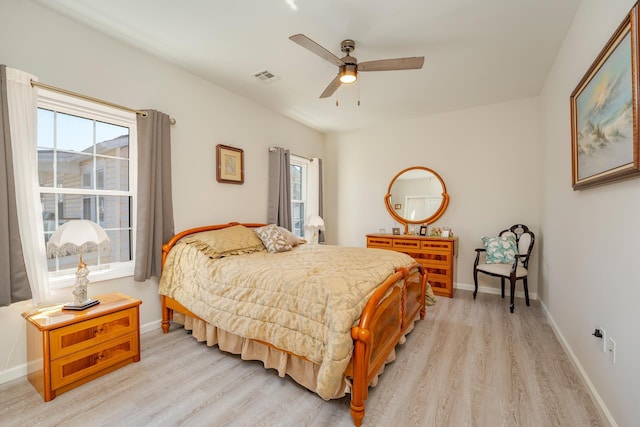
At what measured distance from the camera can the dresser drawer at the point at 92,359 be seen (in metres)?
1.89

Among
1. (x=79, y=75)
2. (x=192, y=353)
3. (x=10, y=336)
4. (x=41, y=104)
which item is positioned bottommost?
(x=192, y=353)

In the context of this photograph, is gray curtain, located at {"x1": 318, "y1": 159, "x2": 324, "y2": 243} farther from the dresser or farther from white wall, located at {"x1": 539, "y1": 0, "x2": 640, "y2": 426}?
white wall, located at {"x1": 539, "y1": 0, "x2": 640, "y2": 426}

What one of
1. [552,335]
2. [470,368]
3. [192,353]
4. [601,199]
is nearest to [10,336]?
[192,353]

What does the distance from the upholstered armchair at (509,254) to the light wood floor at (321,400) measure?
1052 millimetres

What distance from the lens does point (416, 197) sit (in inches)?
188

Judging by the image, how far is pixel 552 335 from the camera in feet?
9.06

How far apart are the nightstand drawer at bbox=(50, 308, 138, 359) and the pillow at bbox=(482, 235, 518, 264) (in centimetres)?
409

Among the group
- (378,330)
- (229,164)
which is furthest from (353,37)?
(378,330)

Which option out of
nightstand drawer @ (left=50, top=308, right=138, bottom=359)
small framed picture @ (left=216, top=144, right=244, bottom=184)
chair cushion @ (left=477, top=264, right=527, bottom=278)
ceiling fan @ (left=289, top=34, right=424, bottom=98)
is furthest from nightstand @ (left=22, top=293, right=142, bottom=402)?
chair cushion @ (left=477, top=264, right=527, bottom=278)

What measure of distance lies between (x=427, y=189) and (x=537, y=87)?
1888 mm

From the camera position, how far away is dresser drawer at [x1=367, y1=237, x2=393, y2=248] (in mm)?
4566

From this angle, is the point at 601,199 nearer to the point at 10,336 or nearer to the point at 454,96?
the point at 454,96

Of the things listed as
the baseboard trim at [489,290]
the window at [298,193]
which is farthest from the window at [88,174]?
the baseboard trim at [489,290]

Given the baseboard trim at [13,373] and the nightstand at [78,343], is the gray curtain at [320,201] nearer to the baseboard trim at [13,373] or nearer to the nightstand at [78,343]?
the nightstand at [78,343]
